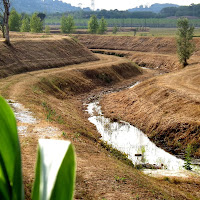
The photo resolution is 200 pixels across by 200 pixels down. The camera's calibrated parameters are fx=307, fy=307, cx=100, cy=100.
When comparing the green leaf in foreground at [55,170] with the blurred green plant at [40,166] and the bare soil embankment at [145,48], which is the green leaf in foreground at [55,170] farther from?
the bare soil embankment at [145,48]

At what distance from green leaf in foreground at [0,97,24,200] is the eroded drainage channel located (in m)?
16.6

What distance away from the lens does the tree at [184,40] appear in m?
54.9

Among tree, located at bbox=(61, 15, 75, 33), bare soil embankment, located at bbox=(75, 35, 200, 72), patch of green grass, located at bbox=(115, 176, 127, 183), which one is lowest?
patch of green grass, located at bbox=(115, 176, 127, 183)

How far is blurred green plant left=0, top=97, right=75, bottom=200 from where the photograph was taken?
1542 mm

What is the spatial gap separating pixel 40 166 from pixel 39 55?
47.1 m

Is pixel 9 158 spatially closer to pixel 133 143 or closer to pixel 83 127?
pixel 133 143

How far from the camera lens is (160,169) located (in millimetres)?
18500

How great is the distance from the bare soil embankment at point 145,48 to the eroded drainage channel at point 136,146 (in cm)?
3361

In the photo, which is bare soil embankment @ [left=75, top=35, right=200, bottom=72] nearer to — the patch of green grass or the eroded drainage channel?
the eroded drainage channel

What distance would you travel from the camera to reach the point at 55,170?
5.03 ft

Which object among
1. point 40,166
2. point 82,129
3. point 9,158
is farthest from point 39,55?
point 40,166

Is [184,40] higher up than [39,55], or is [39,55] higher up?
[184,40]

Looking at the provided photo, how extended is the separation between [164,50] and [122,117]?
50787 mm

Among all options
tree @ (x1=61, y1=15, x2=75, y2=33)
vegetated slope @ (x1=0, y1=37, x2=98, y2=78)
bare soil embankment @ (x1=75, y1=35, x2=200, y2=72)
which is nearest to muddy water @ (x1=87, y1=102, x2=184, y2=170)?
vegetated slope @ (x1=0, y1=37, x2=98, y2=78)
